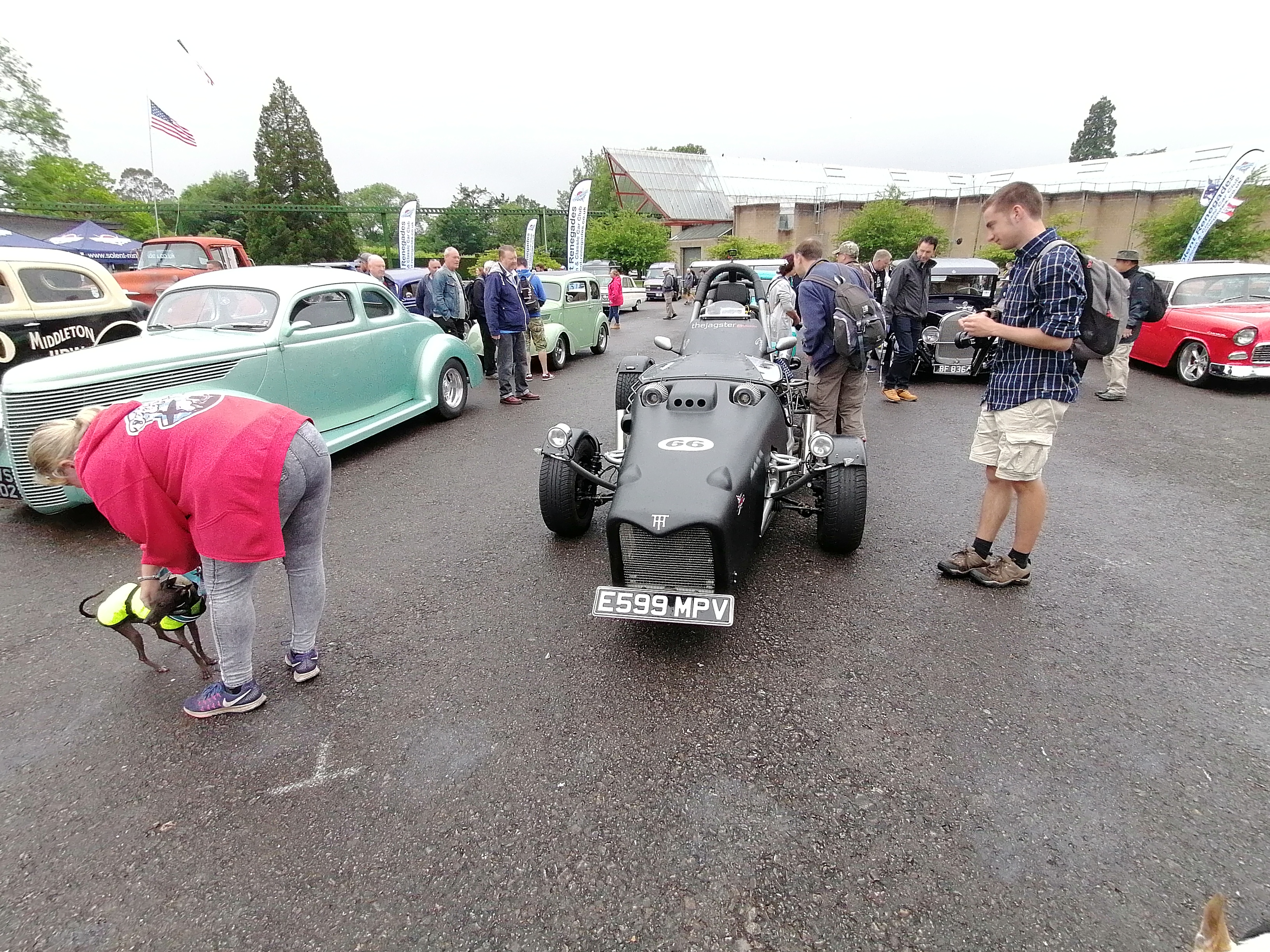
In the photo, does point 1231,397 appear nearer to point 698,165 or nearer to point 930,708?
point 930,708

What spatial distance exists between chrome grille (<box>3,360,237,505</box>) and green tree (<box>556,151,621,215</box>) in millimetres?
51335

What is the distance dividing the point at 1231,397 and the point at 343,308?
11025mm

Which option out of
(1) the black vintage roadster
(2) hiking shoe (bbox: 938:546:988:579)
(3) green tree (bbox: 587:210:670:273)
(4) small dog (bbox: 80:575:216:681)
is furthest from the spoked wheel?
(3) green tree (bbox: 587:210:670:273)

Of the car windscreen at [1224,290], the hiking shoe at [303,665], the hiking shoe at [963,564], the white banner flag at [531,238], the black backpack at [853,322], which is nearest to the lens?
the hiking shoe at [303,665]

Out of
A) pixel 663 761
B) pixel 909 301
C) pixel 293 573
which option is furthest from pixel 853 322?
pixel 293 573

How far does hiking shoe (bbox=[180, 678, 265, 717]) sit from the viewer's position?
107 inches

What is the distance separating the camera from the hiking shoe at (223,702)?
8.93 feet

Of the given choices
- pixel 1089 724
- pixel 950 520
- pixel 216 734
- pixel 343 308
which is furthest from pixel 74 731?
pixel 950 520

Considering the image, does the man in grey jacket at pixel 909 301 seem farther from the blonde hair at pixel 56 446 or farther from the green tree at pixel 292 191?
the green tree at pixel 292 191

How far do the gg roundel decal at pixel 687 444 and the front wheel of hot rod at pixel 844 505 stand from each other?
971 mm

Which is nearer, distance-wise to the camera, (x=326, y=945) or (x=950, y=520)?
(x=326, y=945)

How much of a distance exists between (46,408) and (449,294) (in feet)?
19.6

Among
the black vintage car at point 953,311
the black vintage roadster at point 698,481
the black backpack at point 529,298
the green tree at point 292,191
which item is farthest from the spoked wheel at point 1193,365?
the green tree at point 292,191

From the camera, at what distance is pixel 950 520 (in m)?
4.67
